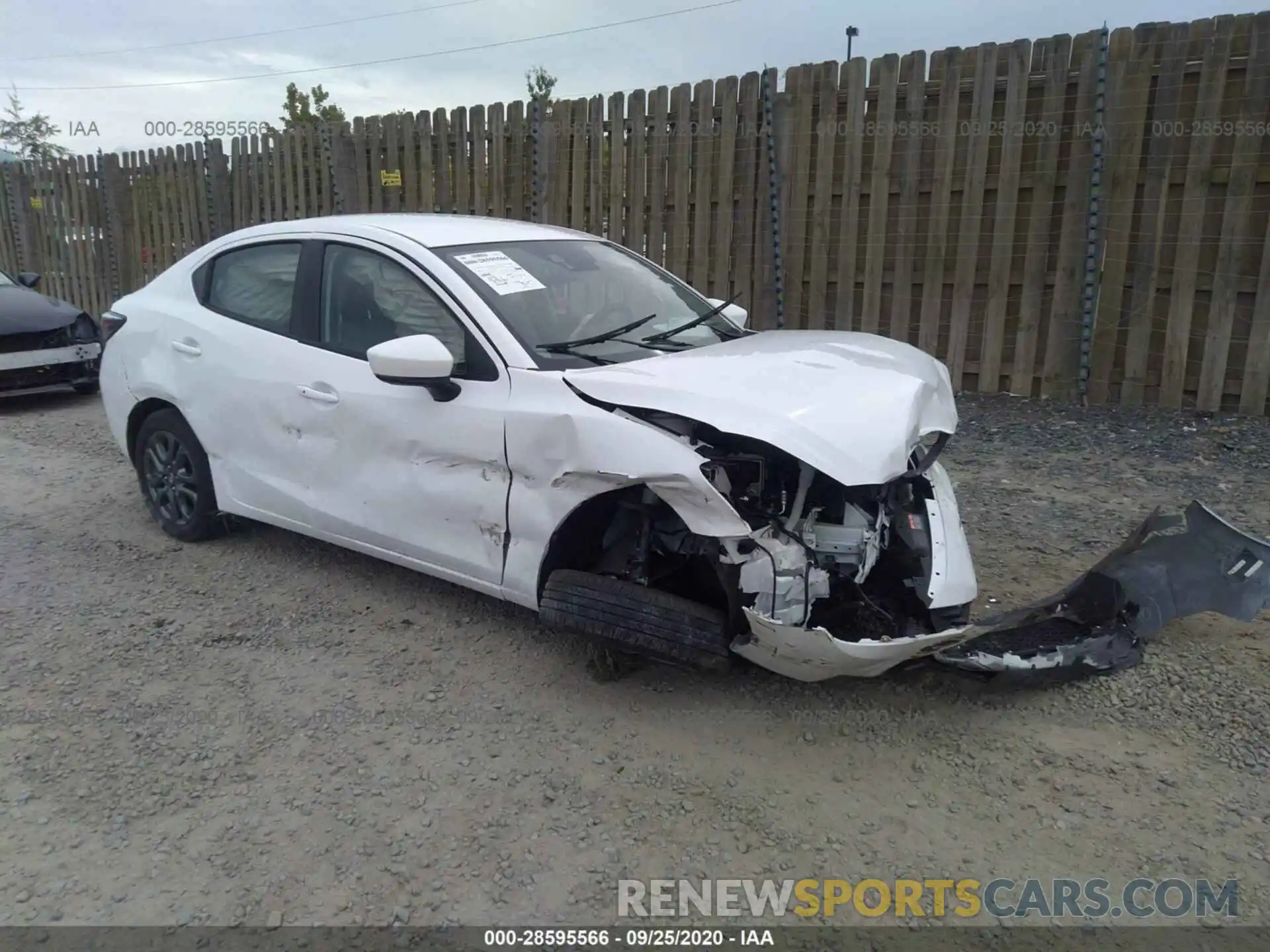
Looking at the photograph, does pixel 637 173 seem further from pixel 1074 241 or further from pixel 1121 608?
pixel 1121 608

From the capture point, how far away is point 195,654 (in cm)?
398

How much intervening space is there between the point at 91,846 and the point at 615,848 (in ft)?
5.08

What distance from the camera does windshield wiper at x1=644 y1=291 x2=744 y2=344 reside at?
13.4 feet

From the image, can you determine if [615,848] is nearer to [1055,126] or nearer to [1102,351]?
[1102,351]

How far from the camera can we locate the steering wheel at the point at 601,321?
3.95 metres

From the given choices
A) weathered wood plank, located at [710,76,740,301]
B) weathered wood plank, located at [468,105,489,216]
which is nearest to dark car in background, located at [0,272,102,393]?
weathered wood plank, located at [468,105,489,216]

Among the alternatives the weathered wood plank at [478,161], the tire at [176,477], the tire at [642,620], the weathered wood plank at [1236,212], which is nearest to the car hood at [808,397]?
the tire at [642,620]

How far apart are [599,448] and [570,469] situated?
0.17 m

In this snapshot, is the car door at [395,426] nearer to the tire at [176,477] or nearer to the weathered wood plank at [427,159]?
the tire at [176,477]

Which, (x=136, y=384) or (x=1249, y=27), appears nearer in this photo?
(x=136, y=384)

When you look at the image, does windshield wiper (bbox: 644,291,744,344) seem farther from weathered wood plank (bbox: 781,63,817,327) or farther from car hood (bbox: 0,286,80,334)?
car hood (bbox: 0,286,80,334)

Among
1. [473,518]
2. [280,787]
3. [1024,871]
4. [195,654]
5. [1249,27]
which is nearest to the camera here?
[1024,871]

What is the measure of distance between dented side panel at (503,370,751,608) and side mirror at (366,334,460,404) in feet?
0.89

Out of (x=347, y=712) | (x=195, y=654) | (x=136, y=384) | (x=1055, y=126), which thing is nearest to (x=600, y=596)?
(x=347, y=712)
